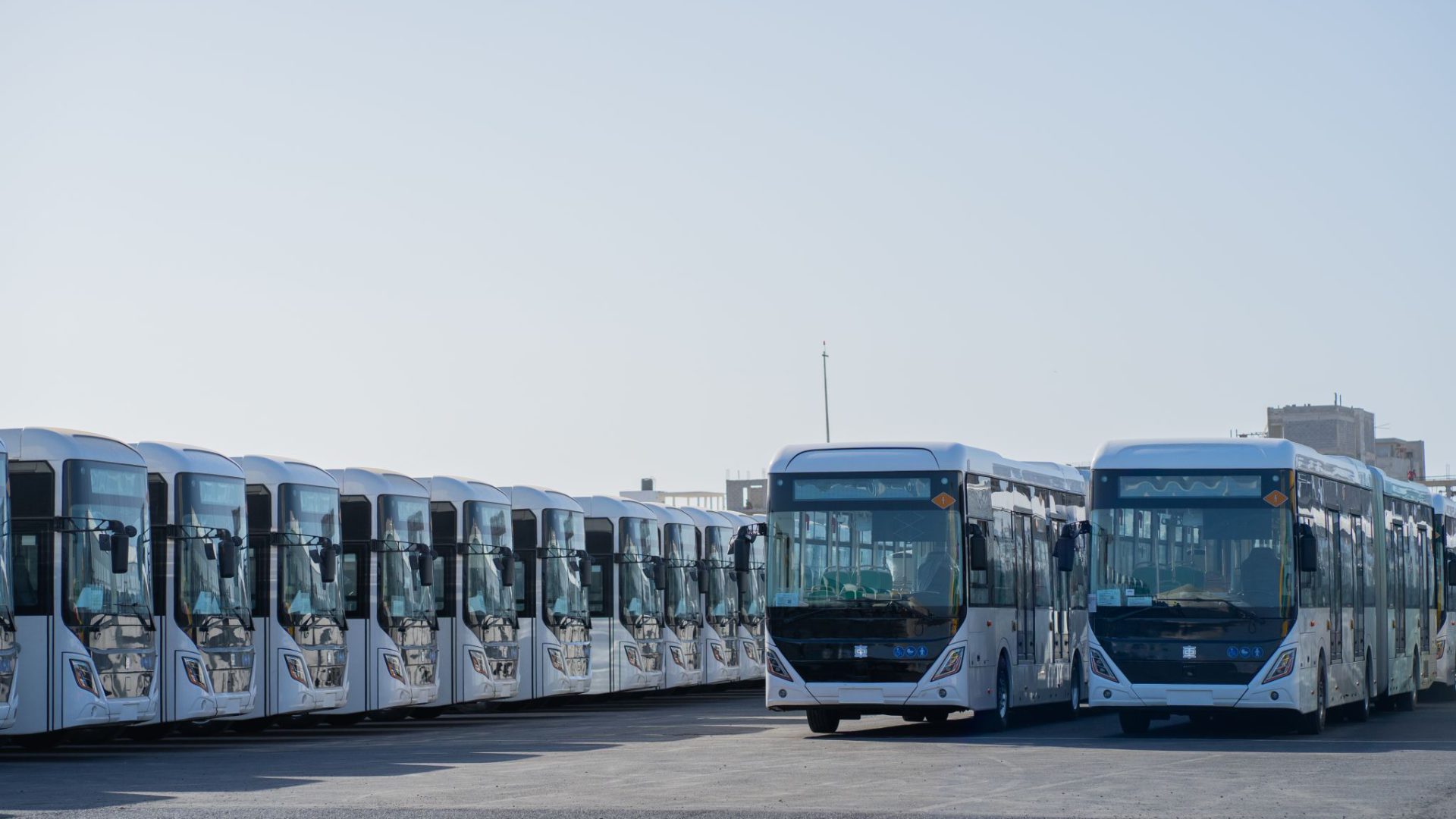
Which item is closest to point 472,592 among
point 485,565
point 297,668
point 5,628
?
point 485,565

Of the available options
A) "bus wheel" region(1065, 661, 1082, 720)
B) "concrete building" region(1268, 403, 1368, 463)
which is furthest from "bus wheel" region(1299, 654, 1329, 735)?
"concrete building" region(1268, 403, 1368, 463)

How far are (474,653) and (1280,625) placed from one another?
1120 centimetres

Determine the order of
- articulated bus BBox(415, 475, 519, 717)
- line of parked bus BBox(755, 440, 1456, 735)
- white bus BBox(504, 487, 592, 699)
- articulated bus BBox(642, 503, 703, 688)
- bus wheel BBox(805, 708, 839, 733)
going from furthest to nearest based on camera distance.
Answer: articulated bus BBox(642, 503, 703, 688), white bus BBox(504, 487, 592, 699), articulated bus BBox(415, 475, 519, 717), bus wheel BBox(805, 708, 839, 733), line of parked bus BBox(755, 440, 1456, 735)

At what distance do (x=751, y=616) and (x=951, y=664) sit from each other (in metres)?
17.5

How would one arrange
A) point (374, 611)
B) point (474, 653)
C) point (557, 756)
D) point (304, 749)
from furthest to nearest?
point (474, 653), point (374, 611), point (304, 749), point (557, 756)

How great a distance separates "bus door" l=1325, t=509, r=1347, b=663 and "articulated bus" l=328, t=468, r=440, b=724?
34.9 feet

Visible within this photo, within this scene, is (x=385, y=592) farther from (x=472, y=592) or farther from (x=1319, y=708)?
(x=1319, y=708)

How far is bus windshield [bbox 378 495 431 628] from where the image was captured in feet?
87.7

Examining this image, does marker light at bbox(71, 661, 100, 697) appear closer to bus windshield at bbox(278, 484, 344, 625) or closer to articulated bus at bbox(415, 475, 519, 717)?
bus windshield at bbox(278, 484, 344, 625)

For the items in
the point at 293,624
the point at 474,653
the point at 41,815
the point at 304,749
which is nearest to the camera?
the point at 41,815

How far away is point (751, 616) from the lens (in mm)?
39781

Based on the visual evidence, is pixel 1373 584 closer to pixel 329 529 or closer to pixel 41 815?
pixel 329 529

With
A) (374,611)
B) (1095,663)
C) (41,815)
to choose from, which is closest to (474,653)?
(374,611)

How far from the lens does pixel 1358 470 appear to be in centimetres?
2675
